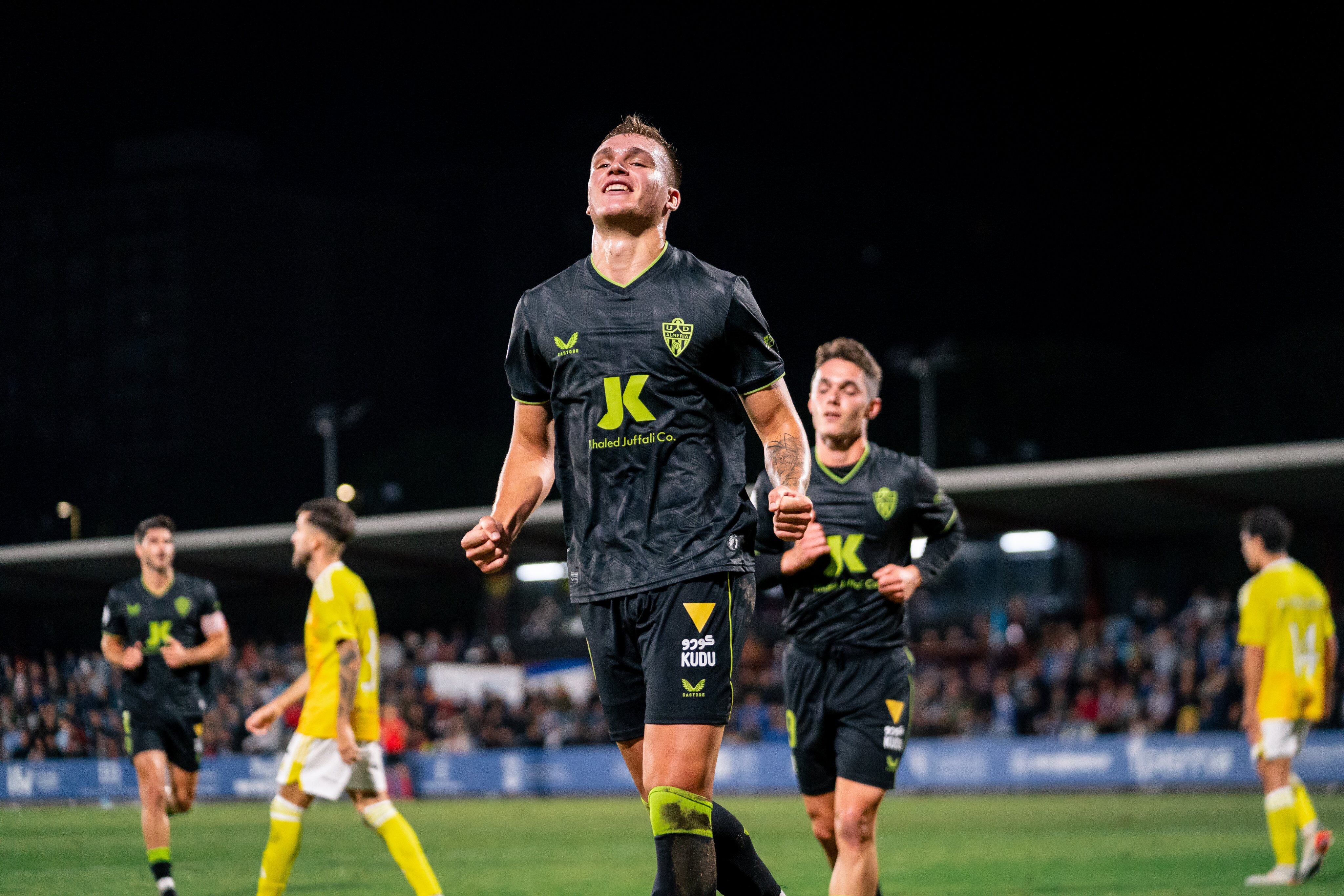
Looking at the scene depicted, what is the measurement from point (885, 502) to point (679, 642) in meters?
2.87

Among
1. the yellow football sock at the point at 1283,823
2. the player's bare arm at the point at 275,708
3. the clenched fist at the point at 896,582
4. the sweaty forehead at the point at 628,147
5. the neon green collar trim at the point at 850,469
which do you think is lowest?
the yellow football sock at the point at 1283,823

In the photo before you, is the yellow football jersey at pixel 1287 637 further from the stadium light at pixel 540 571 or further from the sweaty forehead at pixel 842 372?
the stadium light at pixel 540 571

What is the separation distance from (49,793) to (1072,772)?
16112mm

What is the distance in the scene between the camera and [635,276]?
4.87 meters

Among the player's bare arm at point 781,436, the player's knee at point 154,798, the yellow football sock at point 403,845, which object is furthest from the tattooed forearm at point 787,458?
the player's knee at point 154,798

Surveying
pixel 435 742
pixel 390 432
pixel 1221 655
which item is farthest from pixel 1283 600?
pixel 390 432

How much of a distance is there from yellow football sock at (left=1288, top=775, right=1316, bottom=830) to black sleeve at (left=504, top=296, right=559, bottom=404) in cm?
722

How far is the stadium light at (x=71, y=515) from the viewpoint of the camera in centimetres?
1140

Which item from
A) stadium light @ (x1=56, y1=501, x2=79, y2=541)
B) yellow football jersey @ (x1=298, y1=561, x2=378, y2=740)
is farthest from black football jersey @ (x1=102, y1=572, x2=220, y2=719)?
yellow football jersey @ (x1=298, y1=561, x2=378, y2=740)

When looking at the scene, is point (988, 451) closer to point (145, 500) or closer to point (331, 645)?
point (145, 500)

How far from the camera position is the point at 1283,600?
10453 millimetres

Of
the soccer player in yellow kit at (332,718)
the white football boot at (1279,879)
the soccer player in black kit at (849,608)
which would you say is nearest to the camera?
the soccer player in black kit at (849,608)

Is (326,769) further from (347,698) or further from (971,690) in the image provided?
(971,690)

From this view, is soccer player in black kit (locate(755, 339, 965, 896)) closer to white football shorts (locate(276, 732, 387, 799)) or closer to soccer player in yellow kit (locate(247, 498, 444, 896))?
soccer player in yellow kit (locate(247, 498, 444, 896))
